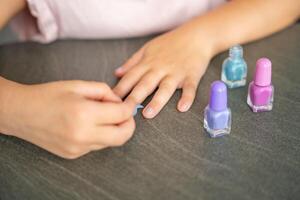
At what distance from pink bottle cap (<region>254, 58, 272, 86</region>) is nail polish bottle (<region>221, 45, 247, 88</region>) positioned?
0.16 feet

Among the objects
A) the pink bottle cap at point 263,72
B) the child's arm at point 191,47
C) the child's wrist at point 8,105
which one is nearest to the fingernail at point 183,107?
the child's arm at point 191,47

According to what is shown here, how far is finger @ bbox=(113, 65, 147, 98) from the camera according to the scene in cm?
63

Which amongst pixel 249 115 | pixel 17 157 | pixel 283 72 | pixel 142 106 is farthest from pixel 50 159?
pixel 283 72

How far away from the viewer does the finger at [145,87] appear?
2.02 ft

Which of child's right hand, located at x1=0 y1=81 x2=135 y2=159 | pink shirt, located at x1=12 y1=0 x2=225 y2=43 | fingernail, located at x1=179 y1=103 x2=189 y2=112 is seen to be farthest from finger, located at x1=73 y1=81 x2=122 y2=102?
pink shirt, located at x1=12 y1=0 x2=225 y2=43

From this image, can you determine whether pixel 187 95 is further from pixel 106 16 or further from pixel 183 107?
pixel 106 16

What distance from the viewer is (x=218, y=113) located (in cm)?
54

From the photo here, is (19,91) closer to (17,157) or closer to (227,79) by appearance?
(17,157)

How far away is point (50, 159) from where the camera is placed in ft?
1.76

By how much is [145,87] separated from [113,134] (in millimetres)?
138

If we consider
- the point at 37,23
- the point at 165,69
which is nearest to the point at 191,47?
the point at 165,69

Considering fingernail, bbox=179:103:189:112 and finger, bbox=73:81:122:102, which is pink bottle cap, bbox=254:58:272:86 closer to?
fingernail, bbox=179:103:189:112

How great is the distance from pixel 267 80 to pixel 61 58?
353mm

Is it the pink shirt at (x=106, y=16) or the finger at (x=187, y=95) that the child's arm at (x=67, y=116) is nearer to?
the finger at (x=187, y=95)
